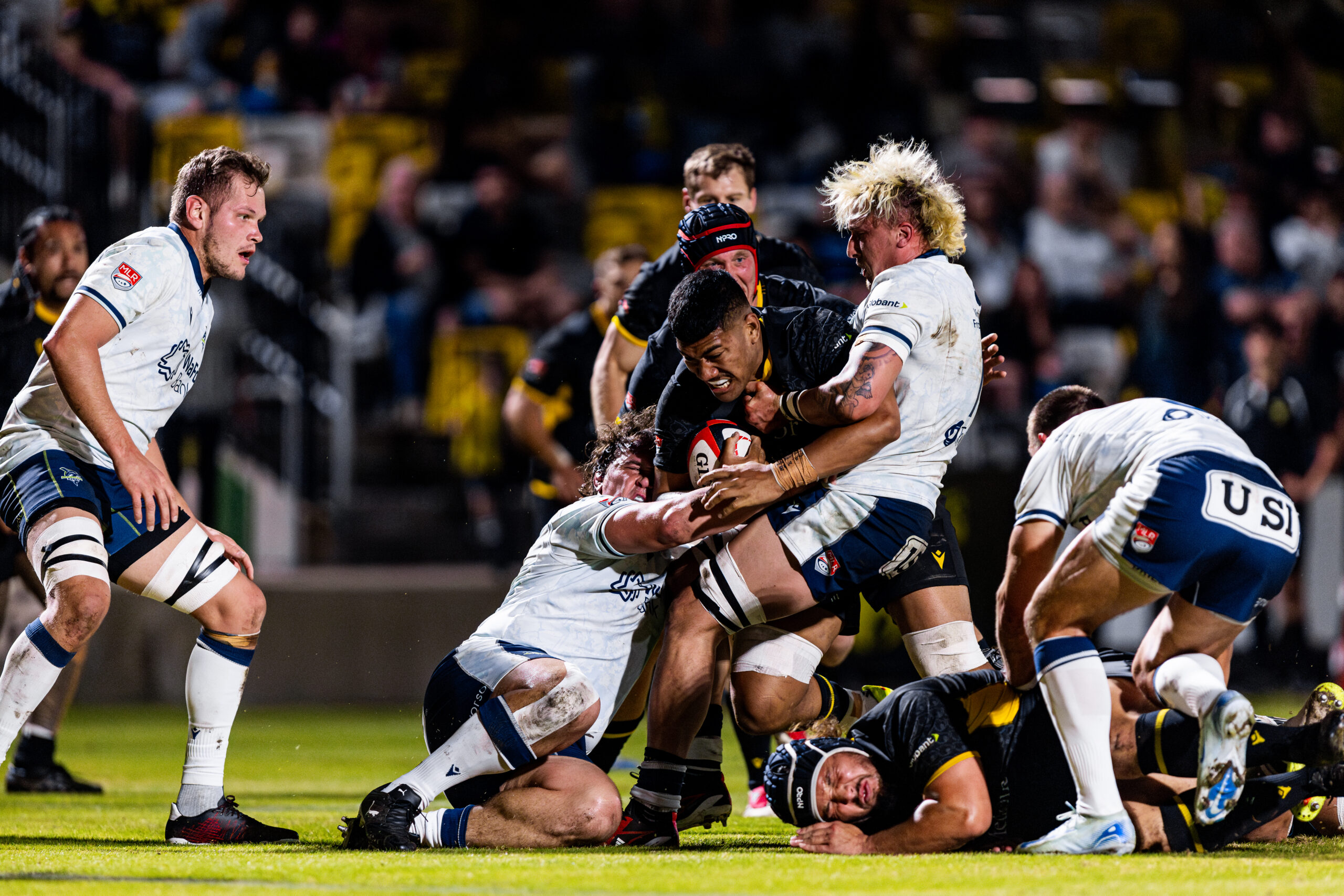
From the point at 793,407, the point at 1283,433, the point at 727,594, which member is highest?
the point at 1283,433

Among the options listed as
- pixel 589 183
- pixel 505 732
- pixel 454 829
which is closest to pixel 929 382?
pixel 505 732

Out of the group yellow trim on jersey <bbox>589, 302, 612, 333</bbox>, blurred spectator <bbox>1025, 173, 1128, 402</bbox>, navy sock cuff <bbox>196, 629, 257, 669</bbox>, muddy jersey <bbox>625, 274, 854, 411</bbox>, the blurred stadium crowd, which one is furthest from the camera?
blurred spectator <bbox>1025, 173, 1128, 402</bbox>

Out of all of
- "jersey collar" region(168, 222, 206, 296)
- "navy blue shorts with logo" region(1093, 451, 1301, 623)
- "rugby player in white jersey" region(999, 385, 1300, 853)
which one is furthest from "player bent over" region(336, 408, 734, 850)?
"jersey collar" region(168, 222, 206, 296)

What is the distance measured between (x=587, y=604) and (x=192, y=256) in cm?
171

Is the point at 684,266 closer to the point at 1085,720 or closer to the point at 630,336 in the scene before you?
the point at 630,336

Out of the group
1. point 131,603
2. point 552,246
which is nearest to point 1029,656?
point 131,603

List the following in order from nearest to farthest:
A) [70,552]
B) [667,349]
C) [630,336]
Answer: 1. [70,552]
2. [667,349]
3. [630,336]

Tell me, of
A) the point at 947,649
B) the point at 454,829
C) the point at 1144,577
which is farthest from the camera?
the point at 947,649

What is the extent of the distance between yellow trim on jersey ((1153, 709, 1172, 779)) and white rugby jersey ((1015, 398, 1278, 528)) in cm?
61

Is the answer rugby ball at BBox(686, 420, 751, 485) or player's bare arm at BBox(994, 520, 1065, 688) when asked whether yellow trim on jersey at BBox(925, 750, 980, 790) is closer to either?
player's bare arm at BBox(994, 520, 1065, 688)

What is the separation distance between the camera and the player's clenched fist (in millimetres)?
4379

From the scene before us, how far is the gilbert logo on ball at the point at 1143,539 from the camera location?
4145 millimetres

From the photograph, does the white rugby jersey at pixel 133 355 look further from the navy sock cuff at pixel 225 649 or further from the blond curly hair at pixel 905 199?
the blond curly hair at pixel 905 199

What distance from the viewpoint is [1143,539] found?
4156mm
